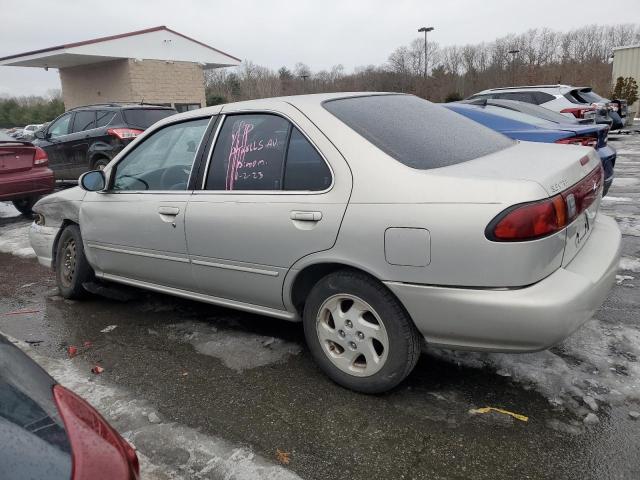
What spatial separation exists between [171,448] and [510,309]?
5.66ft

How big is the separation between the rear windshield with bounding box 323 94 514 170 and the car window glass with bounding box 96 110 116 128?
8.07m

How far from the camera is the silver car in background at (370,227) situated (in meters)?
2.35

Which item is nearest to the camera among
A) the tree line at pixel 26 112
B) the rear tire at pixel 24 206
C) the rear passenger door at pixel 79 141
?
the rear tire at pixel 24 206

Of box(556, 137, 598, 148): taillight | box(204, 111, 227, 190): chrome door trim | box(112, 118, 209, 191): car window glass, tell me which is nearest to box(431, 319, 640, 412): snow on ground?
box(204, 111, 227, 190): chrome door trim

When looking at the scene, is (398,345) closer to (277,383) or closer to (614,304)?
(277,383)

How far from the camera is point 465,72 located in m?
41.6

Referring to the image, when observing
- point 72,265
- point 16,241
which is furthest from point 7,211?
point 72,265

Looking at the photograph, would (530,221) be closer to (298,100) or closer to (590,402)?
(590,402)

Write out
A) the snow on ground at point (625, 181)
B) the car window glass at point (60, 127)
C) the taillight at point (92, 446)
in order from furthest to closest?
the car window glass at point (60, 127), the snow on ground at point (625, 181), the taillight at point (92, 446)

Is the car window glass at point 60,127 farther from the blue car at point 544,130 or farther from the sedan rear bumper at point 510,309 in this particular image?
the sedan rear bumper at point 510,309

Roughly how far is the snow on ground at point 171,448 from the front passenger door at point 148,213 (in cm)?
92

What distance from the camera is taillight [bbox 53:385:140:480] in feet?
4.23

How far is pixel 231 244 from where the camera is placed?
3.20m

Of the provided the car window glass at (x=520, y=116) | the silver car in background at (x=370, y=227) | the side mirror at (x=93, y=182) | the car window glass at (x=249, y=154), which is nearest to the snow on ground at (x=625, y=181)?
the car window glass at (x=520, y=116)
